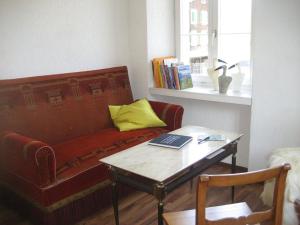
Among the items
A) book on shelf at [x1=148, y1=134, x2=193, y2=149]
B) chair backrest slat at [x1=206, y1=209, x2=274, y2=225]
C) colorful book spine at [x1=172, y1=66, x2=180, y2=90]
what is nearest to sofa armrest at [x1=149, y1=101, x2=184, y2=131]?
colorful book spine at [x1=172, y1=66, x2=180, y2=90]

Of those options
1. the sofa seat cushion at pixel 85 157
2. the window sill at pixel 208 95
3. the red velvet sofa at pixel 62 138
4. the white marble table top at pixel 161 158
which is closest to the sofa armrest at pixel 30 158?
the red velvet sofa at pixel 62 138

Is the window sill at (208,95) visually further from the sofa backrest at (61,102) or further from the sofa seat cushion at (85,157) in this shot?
the sofa seat cushion at (85,157)

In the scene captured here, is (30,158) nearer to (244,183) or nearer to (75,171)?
(75,171)

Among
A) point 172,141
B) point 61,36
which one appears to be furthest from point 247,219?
point 61,36

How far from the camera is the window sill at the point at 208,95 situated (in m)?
2.81

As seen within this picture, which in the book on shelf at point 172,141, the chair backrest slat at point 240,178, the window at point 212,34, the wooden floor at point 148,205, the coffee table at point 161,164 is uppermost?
the window at point 212,34

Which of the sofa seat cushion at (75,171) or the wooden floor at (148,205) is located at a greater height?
the sofa seat cushion at (75,171)

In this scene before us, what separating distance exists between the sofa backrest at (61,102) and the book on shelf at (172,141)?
92 cm

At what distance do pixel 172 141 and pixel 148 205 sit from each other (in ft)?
2.21

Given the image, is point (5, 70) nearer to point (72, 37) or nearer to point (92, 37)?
point (72, 37)

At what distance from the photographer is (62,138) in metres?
2.71

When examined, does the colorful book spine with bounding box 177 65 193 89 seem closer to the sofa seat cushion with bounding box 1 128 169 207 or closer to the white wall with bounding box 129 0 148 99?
the white wall with bounding box 129 0 148 99

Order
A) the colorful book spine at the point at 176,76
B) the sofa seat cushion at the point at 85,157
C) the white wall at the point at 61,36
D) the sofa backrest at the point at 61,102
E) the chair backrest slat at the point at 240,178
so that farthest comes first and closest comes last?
the colorful book spine at the point at 176,76 < the white wall at the point at 61,36 < the sofa backrest at the point at 61,102 < the sofa seat cushion at the point at 85,157 < the chair backrest slat at the point at 240,178

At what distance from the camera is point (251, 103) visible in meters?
2.73
